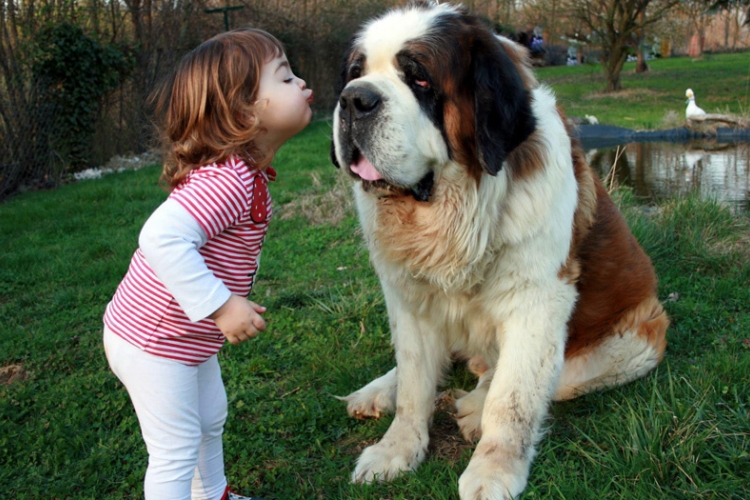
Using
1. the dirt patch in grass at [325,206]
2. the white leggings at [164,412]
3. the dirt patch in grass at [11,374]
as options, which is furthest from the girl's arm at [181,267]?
the dirt patch in grass at [325,206]

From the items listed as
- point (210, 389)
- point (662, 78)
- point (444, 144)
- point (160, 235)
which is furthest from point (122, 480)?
point (662, 78)

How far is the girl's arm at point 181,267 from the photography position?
5.78 ft

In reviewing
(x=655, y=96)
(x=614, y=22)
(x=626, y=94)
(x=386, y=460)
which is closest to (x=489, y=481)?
(x=386, y=460)

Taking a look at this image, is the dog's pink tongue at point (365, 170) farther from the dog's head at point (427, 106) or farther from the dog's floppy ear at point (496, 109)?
the dog's floppy ear at point (496, 109)

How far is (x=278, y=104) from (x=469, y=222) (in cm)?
73

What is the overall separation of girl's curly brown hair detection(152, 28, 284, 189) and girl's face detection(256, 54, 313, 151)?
26mm

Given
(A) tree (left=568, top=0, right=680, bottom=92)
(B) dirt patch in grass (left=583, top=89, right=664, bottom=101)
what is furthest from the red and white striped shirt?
(A) tree (left=568, top=0, right=680, bottom=92)

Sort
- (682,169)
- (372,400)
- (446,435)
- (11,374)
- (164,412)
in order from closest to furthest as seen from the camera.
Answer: (164,412) → (446,435) → (372,400) → (11,374) → (682,169)

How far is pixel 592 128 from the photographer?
10883 mm

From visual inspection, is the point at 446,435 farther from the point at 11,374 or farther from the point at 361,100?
the point at 11,374

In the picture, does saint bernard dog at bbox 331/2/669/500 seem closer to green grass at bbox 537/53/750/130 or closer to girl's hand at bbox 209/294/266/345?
girl's hand at bbox 209/294/266/345

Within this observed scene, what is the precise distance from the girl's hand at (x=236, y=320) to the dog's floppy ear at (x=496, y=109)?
870 millimetres

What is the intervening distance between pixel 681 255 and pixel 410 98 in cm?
259

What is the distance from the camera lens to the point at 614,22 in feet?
59.4
